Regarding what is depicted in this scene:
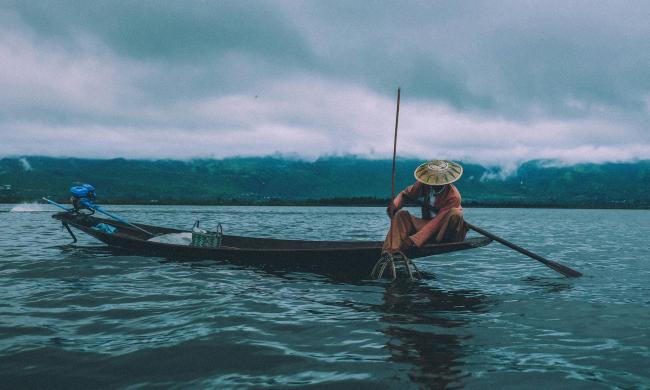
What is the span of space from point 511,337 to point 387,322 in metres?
2.13

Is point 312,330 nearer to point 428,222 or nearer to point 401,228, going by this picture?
point 401,228

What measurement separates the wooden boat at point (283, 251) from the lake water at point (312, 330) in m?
0.54

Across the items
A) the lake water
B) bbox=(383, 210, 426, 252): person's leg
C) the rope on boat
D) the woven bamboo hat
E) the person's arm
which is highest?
the woven bamboo hat

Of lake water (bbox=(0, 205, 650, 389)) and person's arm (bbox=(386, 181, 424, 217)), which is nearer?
lake water (bbox=(0, 205, 650, 389))

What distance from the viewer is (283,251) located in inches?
568

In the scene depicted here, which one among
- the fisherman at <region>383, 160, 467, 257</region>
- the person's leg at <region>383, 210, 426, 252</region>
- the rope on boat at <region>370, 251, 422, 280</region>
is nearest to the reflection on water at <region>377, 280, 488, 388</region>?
the rope on boat at <region>370, 251, 422, 280</region>

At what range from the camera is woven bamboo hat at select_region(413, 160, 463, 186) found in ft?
37.9

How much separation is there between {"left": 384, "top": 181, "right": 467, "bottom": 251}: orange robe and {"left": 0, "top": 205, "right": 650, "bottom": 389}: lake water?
1.35m

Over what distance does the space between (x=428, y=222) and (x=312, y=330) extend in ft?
16.9

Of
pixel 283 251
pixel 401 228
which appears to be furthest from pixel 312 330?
pixel 283 251

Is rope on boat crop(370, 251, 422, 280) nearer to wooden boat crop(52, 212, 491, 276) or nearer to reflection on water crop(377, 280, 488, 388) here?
wooden boat crop(52, 212, 491, 276)

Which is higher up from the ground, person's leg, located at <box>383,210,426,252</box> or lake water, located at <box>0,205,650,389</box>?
person's leg, located at <box>383,210,426,252</box>

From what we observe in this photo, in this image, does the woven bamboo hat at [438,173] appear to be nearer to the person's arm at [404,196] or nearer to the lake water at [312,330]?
the person's arm at [404,196]

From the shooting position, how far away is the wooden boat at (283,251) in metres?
13.3
